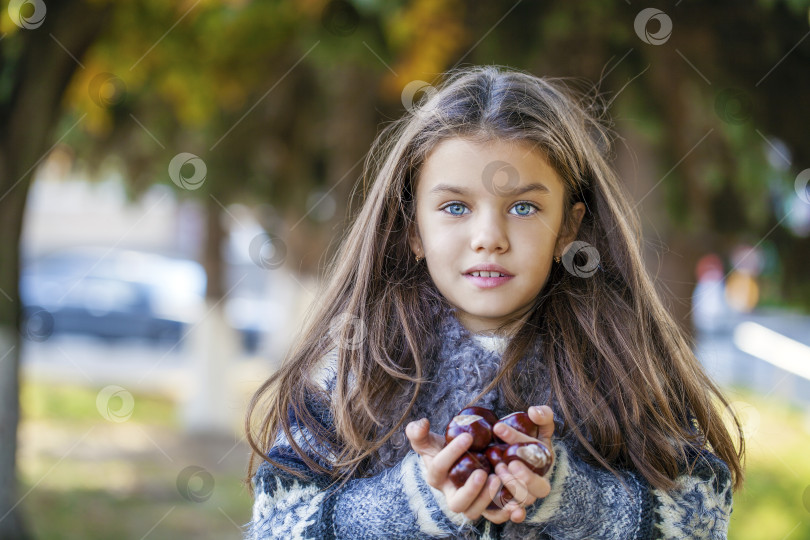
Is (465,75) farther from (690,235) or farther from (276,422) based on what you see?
(690,235)

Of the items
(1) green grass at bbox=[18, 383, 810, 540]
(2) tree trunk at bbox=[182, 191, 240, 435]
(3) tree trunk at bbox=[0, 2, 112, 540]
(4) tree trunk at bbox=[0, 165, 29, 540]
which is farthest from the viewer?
(2) tree trunk at bbox=[182, 191, 240, 435]

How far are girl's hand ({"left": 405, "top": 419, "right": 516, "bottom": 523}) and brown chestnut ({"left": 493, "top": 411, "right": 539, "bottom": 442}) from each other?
78 millimetres

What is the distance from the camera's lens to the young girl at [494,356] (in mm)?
1574

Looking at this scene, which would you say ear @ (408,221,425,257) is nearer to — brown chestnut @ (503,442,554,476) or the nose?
the nose

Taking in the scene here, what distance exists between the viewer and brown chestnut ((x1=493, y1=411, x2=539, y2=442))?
142cm

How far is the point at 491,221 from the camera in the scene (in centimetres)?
160

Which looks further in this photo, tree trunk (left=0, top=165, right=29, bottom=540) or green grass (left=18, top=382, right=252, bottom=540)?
green grass (left=18, top=382, right=252, bottom=540)

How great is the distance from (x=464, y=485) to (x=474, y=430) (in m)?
0.09

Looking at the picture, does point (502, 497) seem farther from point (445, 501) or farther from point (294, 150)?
point (294, 150)

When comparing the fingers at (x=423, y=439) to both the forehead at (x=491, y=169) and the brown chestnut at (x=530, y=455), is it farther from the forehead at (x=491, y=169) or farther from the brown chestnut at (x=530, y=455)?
the forehead at (x=491, y=169)

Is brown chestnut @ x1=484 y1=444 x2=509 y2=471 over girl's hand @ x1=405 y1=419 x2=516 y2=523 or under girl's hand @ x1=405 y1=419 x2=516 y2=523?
over

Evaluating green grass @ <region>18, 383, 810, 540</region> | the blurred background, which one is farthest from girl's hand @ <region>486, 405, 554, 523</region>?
green grass @ <region>18, 383, 810, 540</region>

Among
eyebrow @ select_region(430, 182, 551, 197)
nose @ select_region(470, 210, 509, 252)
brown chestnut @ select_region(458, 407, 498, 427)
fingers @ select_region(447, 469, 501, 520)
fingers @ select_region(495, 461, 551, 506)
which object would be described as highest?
eyebrow @ select_region(430, 182, 551, 197)

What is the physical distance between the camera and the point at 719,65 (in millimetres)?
4305
